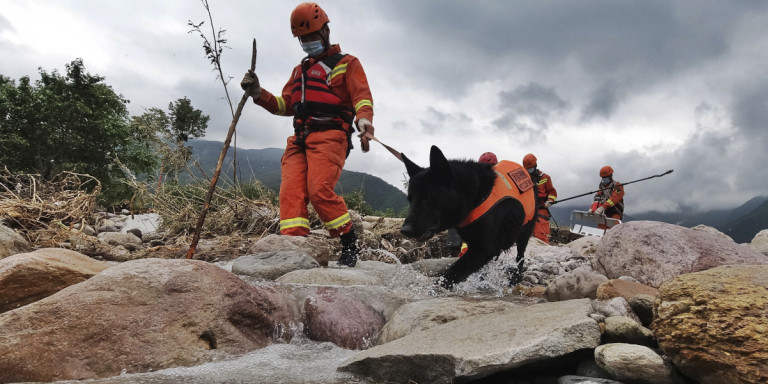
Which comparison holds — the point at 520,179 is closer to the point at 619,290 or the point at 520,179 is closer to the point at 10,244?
the point at 619,290

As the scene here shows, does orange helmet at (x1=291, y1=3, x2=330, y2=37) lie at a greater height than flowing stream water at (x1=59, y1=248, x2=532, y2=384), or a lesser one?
greater

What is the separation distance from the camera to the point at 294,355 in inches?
95.2

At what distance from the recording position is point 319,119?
4398 millimetres

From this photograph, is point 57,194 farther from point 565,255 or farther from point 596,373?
point 565,255

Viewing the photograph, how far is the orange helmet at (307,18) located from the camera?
4348 mm

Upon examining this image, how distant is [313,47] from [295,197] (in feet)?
5.12

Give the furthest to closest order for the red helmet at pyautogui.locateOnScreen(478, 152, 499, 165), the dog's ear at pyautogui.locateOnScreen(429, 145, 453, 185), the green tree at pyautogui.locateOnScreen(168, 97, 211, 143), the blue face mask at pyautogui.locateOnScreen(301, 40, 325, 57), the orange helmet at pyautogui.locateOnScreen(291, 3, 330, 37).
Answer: the green tree at pyautogui.locateOnScreen(168, 97, 211, 143)
the red helmet at pyautogui.locateOnScreen(478, 152, 499, 165)
the blue face mask at pyautogui.locateOnScreen(301, 40, 325, 57)
the orange helmet at pyautogui.locateOnScreen(291, 3, 330, 37)
the dog's ear at pyautogui.locateOnScreen(429, 145, 453, 185)

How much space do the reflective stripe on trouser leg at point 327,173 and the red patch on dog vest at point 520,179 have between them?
1691mm

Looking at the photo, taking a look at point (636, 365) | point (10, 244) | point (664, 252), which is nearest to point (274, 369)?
point (636, 365)

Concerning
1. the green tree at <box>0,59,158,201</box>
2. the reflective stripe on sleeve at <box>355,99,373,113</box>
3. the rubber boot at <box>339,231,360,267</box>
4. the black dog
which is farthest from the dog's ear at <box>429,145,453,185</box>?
the green tree at <box>0,59,158,201</box>

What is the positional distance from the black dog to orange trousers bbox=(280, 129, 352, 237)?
35.2 inches

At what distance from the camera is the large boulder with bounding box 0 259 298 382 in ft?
6.34

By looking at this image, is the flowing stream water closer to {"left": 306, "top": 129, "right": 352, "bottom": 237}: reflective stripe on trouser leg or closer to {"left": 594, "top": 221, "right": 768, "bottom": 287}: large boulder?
{"left": 306, "top": 129, "right": 352, "bottom": 237}: reflective stripe on trouser leg

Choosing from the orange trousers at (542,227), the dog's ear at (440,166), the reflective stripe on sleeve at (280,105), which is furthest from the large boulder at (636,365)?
the orange trousers at (542,227)
